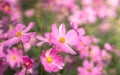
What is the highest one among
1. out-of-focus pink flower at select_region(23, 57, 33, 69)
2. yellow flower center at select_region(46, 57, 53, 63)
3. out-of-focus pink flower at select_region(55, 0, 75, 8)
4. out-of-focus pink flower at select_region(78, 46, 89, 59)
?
out-of-focus pink flower at select_region(55, 0, 75, 8)

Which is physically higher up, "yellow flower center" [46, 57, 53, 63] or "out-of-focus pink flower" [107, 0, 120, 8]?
"out-of-focus pink flower" [107, 0, 120, 8]

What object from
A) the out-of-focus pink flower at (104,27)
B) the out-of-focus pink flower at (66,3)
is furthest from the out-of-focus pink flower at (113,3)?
the out-of-focus pink flower at (66,3)

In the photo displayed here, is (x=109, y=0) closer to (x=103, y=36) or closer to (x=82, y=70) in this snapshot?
(x=103, y=36)

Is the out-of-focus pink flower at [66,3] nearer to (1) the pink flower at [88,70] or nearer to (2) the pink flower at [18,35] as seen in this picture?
(1) the pink flower at [88,70]

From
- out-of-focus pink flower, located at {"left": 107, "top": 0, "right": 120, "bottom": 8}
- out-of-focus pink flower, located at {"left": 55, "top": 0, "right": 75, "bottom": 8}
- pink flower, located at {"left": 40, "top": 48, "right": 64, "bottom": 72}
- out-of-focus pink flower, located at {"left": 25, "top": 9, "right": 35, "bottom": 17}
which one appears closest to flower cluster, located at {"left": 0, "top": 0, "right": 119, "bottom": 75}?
pink flower, located at {"left": 40, "top": 48, "right": 64, "bottom": 72}

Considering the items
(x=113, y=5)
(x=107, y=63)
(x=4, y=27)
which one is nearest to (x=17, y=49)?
(x=4, y=27)

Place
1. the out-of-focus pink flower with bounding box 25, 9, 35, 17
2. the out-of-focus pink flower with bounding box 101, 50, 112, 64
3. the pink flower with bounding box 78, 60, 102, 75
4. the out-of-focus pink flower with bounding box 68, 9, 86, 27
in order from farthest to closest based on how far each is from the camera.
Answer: the out-of-focus pink flower with bounding box 25, 9, 35, 17
the out-of-focus pink flower with bounding box 68, 9, 86, 27
the out-of-focus pink flower with bounding box 101, 50, 112, 64
the pink flower with bounding box 78, 60, 102, 75

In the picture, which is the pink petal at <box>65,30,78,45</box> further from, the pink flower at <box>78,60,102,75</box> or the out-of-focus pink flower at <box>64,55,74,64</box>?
the out-of-focus pink flower at <box>64,55,74,64</box>
